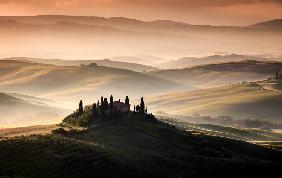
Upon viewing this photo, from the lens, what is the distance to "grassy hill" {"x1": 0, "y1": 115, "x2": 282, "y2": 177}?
77.5m

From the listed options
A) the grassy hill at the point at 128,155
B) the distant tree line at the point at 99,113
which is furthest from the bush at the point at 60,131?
the distant tree line at the point at 99,113

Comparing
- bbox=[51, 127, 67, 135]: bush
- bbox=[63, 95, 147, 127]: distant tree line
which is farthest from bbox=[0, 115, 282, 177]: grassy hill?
bbox=[63, 95, 147, 127]: distant tree line

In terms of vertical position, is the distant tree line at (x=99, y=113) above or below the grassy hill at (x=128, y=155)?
above

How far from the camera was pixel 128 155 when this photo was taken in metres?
86.6

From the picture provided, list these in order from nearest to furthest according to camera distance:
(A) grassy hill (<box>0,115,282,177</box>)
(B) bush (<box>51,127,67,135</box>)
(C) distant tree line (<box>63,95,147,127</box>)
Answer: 1. (A) grassy hill (<box>0,115,282,177</box>)
2. (B) bush (<box>51,127,67,135</box>)
3. (C) distant tree line (<box>63,95,147,127</box>)

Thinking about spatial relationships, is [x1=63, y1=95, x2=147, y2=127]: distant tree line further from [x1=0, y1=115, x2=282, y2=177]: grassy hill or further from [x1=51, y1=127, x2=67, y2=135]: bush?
[x1=51, y1=127, x2=67, y2=135]: bush

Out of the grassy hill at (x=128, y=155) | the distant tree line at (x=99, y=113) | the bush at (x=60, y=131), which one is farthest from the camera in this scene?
the distant tree line at (x=99, y=113)

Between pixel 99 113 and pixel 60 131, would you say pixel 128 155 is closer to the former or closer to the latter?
pixel 60 131

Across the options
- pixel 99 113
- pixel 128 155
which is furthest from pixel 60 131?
pixel 99 113

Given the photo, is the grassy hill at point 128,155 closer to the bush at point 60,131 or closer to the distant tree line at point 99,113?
the bush at point 60,131

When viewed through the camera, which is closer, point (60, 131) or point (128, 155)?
point (128, 155)

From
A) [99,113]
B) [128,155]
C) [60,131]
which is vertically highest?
[99,113]

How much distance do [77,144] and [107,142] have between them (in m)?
9.34

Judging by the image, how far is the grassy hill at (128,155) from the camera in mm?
77500
